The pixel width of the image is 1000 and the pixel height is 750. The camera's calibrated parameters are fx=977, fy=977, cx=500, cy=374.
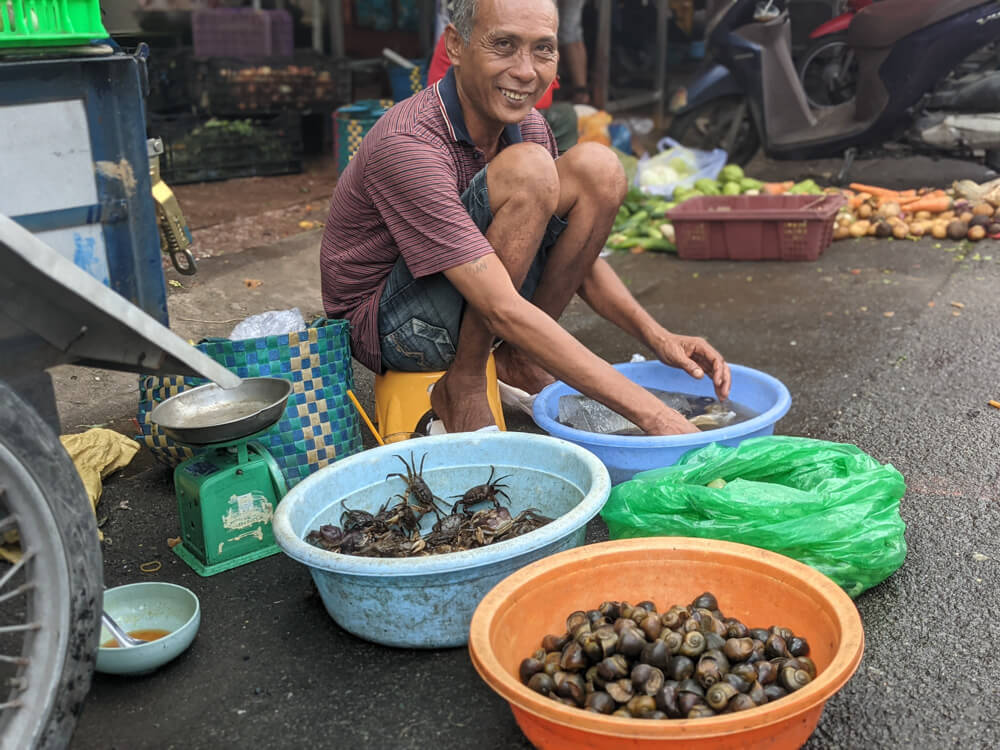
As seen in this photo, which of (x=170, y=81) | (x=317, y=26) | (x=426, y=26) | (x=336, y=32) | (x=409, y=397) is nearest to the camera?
(x=409, y=397)

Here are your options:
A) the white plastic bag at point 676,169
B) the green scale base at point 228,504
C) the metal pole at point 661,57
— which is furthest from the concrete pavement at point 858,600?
the metal pole at point 661,57

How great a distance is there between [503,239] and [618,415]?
65cm

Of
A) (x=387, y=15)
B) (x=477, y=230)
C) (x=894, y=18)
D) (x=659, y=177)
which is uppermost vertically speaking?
(x=894, y=18)

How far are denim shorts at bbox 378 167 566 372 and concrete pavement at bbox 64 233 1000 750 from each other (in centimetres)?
63

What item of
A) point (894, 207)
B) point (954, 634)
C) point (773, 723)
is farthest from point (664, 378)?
point (894, 207)

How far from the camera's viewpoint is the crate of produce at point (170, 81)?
6.54 meters

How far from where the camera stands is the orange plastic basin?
1.45 meters

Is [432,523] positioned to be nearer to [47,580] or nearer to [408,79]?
[47,580]

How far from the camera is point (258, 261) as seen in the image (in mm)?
4906

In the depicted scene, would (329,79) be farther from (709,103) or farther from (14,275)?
(14,275)

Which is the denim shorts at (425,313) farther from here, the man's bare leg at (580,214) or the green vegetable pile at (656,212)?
the green vegetable pile at (656,212)

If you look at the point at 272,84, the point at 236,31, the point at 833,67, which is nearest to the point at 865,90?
the point at 833,67

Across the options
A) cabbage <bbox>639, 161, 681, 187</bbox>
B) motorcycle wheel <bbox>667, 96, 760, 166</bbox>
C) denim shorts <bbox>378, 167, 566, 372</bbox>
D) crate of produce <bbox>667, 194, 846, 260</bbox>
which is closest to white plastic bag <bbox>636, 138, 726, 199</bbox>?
cabbage <bbox>639, 161, 681, 187</bbox>

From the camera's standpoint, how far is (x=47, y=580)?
1.42 m
